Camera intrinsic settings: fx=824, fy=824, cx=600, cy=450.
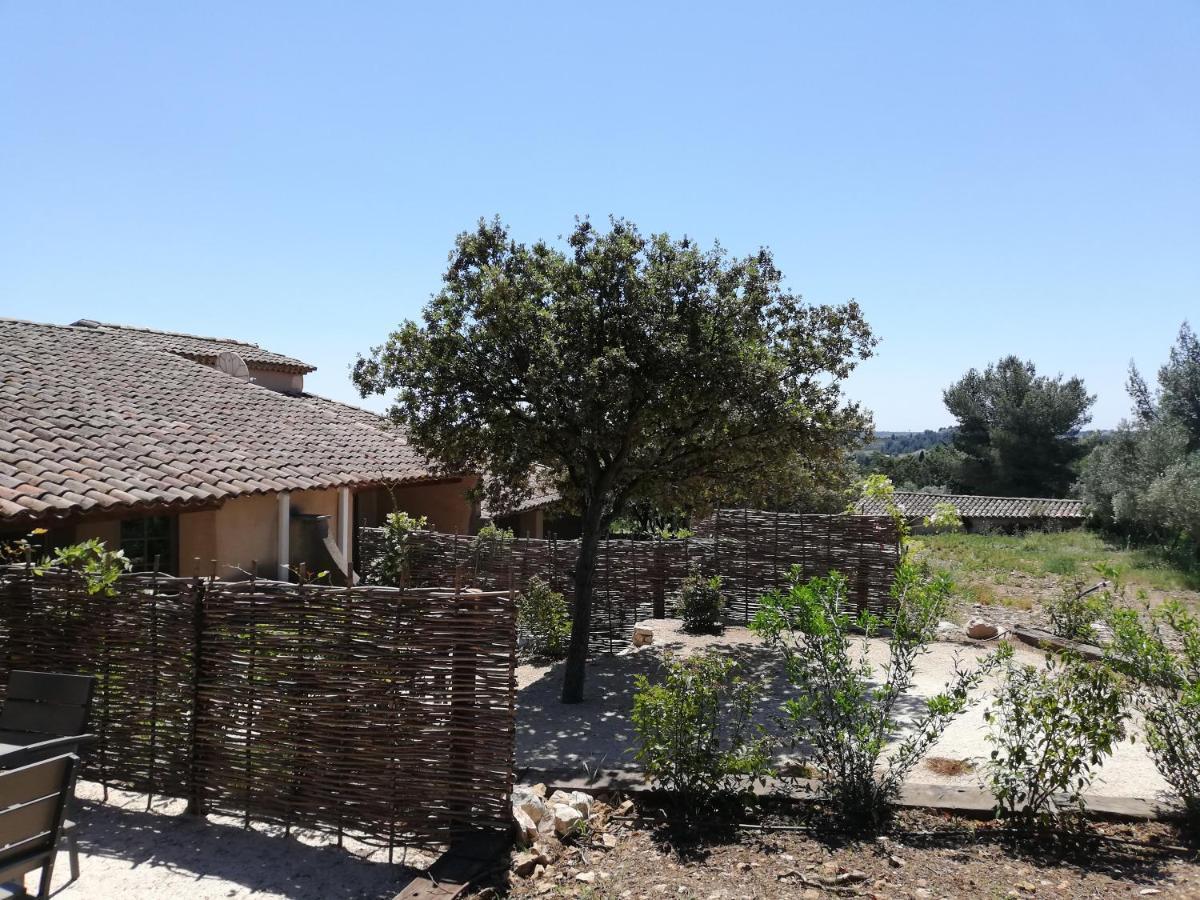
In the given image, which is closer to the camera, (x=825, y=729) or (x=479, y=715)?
(x=479, y=715)

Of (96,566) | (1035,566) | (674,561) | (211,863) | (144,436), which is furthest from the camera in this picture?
(1035,566)

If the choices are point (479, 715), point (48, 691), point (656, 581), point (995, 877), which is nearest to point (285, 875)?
point (479, 715)

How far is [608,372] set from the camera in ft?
27.1

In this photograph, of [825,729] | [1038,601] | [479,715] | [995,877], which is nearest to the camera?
[995,877]

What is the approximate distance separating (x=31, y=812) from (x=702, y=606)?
1004 centimetres

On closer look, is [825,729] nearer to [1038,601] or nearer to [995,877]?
[995,877]

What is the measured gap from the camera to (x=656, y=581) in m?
13.2

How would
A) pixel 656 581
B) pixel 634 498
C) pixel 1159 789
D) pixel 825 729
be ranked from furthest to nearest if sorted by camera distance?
pixel 656 581 → pixel 634 498 → pixel 1159 789 → pixel 825 729

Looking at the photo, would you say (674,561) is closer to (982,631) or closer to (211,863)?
(982,631)

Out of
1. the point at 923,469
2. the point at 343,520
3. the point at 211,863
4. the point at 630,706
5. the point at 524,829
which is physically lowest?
the point at 630,706

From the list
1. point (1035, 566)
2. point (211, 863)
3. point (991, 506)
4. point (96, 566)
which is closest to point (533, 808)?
point (211, 863)

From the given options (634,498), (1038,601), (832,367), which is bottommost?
(1038,601)

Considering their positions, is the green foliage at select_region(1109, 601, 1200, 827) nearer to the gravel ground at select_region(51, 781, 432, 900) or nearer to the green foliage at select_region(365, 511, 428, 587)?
the gravel ground at select_region(51, 781, 432, 900)

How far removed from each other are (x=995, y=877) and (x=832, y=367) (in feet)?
22.4
